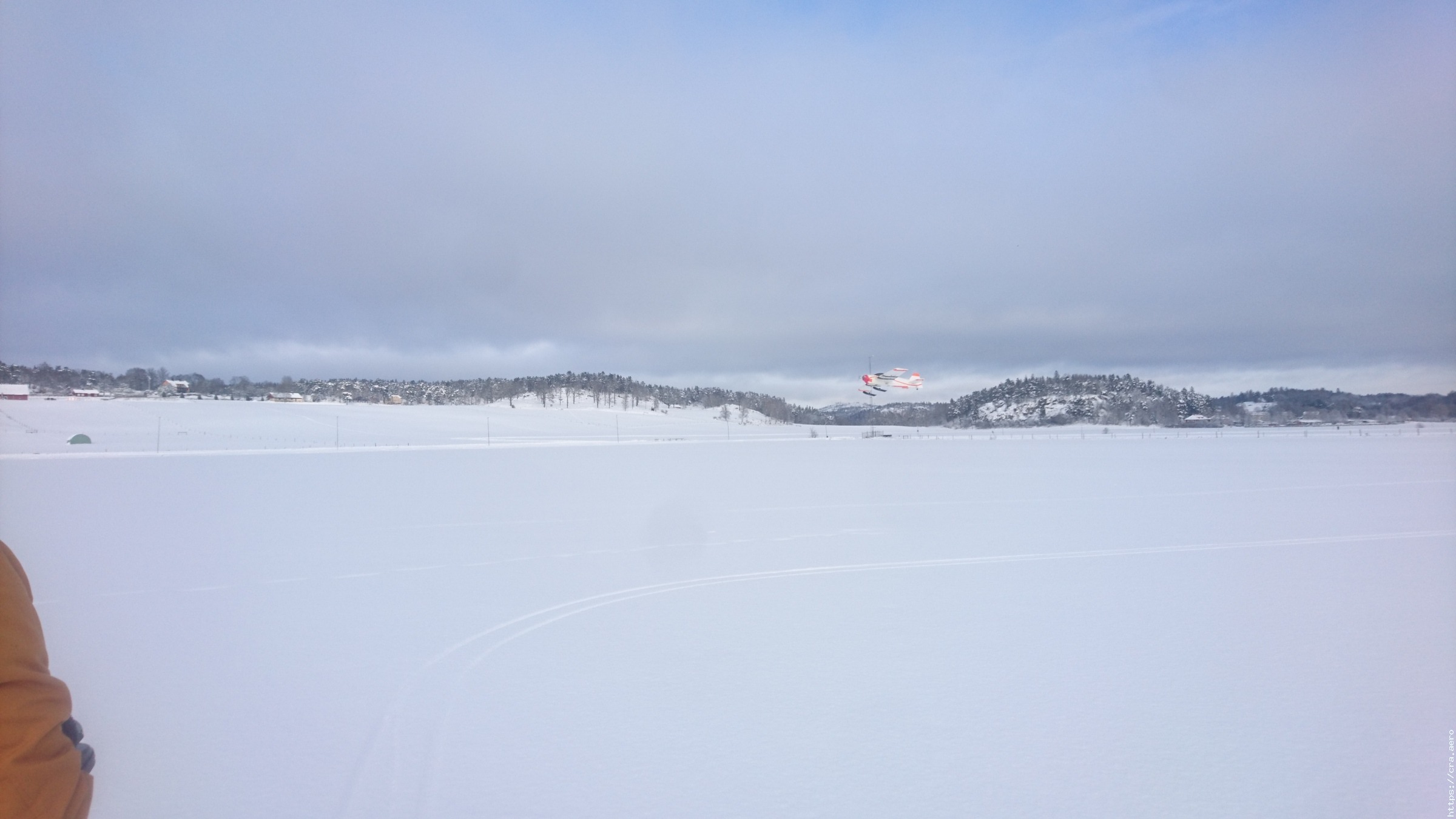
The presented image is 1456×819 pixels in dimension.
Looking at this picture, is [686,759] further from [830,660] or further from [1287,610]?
[1287,610]

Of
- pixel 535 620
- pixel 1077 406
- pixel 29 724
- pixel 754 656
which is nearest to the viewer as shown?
pixel 29 724

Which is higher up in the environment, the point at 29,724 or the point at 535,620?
the point at 29,724

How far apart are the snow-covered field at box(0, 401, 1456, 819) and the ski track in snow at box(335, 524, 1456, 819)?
0.03 meters

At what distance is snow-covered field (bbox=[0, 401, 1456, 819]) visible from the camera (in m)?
3.72

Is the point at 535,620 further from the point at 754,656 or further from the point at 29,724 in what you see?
the point at 29,724

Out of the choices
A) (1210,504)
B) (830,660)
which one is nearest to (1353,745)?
(830,660)

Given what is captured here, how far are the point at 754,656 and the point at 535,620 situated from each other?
6.90 ft

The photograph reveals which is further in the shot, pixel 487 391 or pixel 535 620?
pixel 487 391

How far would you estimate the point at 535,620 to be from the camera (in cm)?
664

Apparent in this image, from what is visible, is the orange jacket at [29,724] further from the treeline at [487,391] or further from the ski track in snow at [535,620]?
the treeline at [487,391]

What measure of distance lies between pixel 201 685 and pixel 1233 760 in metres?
6.10

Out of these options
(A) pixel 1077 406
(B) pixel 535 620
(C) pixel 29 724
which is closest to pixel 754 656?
(B) pixel 535 620

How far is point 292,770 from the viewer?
383 cm

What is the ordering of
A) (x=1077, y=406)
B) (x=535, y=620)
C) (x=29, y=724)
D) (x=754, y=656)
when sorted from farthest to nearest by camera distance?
(x=1077, y=406) < (x=535, y=620) < (x=754, y=656) < (x=29, y=724)
